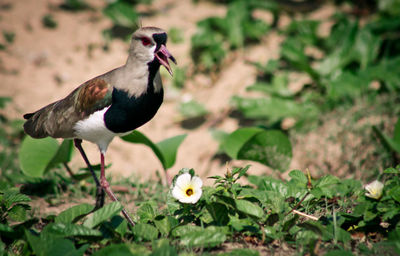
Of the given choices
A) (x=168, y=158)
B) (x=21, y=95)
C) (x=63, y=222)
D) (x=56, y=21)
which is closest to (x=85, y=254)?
(x=63, y=222)

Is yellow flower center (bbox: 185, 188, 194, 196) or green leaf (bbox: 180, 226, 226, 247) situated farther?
yellow flower center (bbox: 185, 188, 194, 196)

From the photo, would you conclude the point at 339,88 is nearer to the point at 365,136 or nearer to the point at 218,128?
the point at 365,136

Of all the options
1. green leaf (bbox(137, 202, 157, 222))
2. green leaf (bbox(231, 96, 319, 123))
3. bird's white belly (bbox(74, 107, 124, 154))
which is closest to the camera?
green leaf (bbox(137, 202, 157, 222))

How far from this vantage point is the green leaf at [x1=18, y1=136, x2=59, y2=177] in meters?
3.46

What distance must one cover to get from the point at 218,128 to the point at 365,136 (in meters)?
1.62

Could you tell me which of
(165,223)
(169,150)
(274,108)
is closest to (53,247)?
(165,223)

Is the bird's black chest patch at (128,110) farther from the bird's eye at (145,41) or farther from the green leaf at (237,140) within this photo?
the green leaf at (237,140)

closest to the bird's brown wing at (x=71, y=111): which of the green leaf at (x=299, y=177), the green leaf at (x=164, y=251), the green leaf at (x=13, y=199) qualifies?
the green leaf at (x=13, y=199)

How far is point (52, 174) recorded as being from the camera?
390 centimetres

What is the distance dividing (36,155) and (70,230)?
1.46 metres

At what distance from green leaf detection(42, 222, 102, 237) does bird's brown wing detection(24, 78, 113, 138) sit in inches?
29.7

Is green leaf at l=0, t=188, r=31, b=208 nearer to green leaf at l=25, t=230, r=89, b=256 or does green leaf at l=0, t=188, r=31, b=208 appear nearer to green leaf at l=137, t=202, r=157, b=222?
green leaf at l=25, t=230, r=89, b=256

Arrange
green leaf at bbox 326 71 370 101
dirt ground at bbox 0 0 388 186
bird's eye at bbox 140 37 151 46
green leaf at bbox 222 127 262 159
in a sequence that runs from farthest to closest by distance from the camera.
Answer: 1. dirt ground at bbox 0 0 388 186
2. green leaf at bbox 326 71 370 101
3. green leaf at bbox 222 127 262 159
4. bird's eye at bbox 140 37 151 46

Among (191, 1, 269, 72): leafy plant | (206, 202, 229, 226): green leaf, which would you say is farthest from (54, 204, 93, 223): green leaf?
(191, 1, 269, 72): leafy plant
